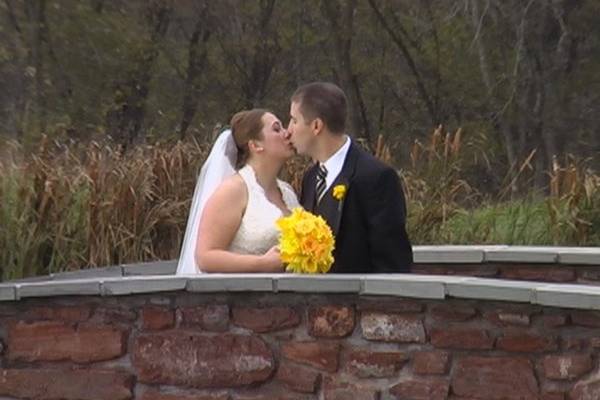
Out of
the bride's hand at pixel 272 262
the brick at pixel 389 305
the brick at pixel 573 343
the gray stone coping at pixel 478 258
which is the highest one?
the bride's hand at pixel 272 262

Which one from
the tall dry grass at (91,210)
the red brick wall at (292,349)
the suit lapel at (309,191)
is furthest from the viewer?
the tall dry grass at (91,210)

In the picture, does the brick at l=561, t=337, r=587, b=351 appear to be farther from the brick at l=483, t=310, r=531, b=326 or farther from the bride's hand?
the bride's hand

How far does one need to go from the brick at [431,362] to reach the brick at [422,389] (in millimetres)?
34

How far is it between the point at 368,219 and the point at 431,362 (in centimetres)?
86

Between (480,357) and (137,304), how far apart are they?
1630mm

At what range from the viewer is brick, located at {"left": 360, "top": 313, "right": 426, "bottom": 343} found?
6.03 meters

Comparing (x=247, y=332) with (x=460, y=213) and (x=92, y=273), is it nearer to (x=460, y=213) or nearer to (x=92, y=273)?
(x=92, y=273)

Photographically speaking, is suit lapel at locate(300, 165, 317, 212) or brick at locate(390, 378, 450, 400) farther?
suit lapel at locate(300, 165, 317, 212)

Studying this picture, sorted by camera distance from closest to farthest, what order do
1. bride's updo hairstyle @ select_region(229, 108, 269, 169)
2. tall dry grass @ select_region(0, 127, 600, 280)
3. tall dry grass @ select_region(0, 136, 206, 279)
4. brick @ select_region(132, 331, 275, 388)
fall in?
1. brick @ select_region(132, 331, 275, 388)
2. bride's updo hairstyle @ select_region(229, 108, 269, 169)
3. tall dry grass @ select_region(0, 136, 206, 279)
4. tall dry grass @ select_region(0, 127, 600, 280)

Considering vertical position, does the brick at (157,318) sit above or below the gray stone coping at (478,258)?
below

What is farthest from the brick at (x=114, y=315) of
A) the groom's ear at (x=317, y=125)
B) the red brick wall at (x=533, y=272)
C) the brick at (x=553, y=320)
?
the red brick wall at (x=533, y=272)

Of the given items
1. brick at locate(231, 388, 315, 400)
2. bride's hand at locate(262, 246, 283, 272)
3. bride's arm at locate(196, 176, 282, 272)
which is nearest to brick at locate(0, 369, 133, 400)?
brick at locate(231, 388, 315, 400)

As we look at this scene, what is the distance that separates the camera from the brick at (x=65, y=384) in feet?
21.8

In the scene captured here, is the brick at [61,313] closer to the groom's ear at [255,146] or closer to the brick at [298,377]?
the brick at [298,377]
